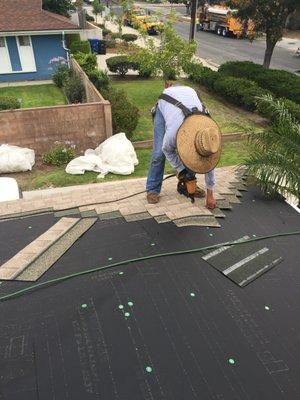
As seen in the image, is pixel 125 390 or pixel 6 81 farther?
pixel 6 81

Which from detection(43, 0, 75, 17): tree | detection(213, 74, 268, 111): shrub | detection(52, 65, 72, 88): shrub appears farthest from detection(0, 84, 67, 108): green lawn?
detection(43, 0, 75, 17): tree

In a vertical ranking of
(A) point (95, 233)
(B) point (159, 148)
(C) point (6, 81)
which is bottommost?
(C) point (6, 81)

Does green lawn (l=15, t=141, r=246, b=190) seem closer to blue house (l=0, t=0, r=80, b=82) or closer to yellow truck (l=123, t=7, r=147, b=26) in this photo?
blue house (l=0, t=0, r=80, b=82)

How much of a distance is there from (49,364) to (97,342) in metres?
0.39

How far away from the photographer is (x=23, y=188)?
9.25 meters

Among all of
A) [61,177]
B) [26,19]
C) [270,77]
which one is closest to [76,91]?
[61,177]

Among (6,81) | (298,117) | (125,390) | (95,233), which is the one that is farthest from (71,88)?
(125,390)

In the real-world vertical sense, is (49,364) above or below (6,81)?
above

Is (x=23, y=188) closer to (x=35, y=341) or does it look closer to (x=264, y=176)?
(x=264, y=176)

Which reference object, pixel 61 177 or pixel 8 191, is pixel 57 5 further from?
pixel 8 191

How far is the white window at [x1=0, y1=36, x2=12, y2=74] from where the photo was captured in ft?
60.2

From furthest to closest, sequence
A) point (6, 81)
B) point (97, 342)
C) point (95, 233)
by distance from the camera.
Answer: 1. point (6, 81)
2. point (95, 233)
3. point (97, 342)

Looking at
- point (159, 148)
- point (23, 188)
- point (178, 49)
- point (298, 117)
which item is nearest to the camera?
point (159, 148)

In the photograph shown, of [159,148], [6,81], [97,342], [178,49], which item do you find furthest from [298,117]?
[6,81]
